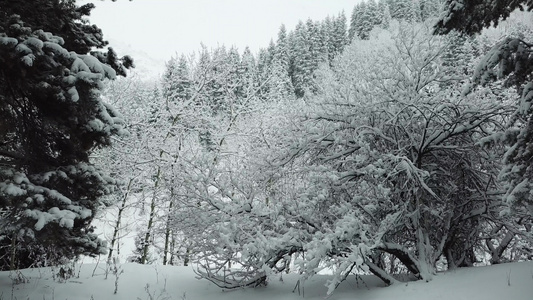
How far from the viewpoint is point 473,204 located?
6.30 m

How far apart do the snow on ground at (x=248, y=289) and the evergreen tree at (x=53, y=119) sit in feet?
4.52

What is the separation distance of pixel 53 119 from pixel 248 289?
420 centimetres

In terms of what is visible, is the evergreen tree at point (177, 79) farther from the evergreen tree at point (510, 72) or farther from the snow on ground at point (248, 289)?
the evergreen tree at point (510, 72)

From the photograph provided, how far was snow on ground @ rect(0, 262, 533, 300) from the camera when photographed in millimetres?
4732

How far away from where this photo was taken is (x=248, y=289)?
21.1 ft

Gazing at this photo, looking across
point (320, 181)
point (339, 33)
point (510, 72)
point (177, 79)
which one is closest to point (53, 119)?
point (320, 181)

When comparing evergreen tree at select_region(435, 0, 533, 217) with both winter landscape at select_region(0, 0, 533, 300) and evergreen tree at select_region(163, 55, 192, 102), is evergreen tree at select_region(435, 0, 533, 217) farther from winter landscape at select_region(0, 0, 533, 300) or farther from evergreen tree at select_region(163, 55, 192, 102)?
evergreen tree at select_region(163, 55, 192, 102)

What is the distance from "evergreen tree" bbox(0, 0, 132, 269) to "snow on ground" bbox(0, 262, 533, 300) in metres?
1.38

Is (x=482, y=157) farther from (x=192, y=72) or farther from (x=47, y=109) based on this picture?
(x=192, y=72)

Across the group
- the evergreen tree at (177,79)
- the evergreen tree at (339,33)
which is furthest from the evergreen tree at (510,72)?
the evergreen tree at (339,33)

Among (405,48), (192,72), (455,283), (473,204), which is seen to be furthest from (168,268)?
(192,72)

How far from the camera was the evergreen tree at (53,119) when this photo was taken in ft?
12.3

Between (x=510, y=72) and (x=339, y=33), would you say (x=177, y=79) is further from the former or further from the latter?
(x=339, y=33)

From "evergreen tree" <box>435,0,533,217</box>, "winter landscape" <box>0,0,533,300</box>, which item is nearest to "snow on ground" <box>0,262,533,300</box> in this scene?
"winter landscape" <box>0,0,533,300</box>
